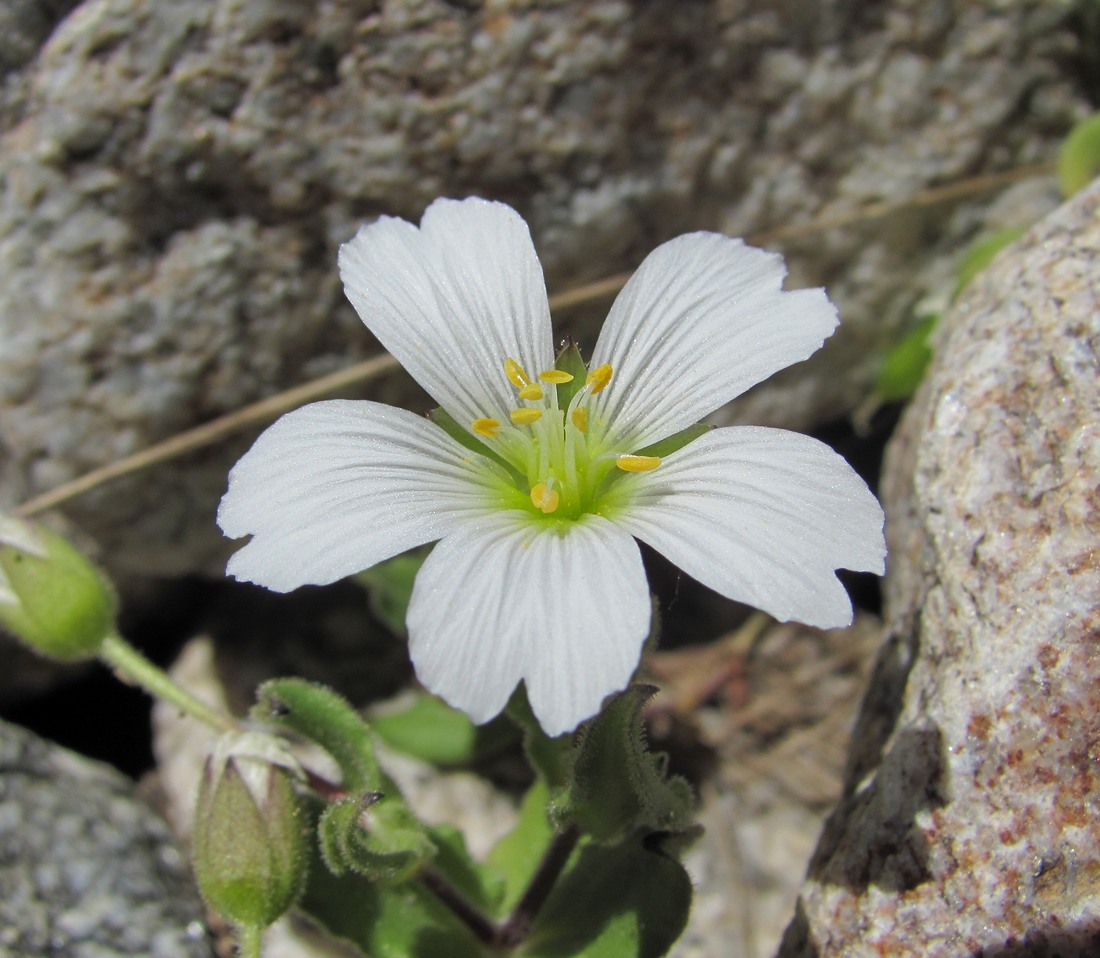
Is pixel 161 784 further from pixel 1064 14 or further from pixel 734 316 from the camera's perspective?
pixel 1064 14

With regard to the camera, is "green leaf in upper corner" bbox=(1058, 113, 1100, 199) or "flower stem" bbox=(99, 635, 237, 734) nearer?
"flower stem" bbox=(99, 635, 237, 734)

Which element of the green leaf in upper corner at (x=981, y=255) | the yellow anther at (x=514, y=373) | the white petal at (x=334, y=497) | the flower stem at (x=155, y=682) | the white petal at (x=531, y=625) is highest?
the white petal at (x=334, y=497)

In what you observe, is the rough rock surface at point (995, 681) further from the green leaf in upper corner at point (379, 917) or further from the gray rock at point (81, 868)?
the gray rock at point (81, 868)

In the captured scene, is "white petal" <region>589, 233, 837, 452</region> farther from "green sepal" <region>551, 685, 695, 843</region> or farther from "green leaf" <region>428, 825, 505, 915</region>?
"green leaf" <region>428, 825, 505, 915</region>

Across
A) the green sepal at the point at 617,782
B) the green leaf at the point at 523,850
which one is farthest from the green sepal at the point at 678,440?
the green leaf at the point at 523,850

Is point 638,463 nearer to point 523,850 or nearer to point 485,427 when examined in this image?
point 485,427

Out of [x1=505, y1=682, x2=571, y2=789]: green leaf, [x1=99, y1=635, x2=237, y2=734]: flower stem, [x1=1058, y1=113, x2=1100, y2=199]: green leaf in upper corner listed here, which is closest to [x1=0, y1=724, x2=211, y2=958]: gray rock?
[x1=99, y1=635, x2=237, y2=734]: flower stem

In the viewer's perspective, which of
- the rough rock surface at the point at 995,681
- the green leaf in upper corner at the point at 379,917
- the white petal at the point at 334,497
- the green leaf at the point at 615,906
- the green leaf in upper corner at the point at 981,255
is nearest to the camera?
the white petal at the point at 334,497

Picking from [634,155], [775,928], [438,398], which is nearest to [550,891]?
[775,928]
